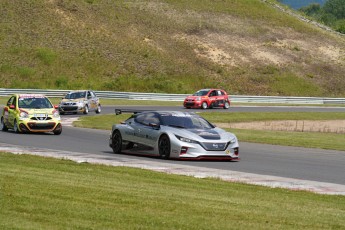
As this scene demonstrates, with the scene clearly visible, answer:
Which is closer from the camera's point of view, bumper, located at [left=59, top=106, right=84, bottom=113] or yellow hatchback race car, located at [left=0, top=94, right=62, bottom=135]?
yellow hatchback race car, located at [left=0, top=94, right=62, bottom=135]

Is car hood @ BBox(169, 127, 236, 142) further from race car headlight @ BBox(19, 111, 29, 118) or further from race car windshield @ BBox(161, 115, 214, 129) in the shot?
race car headlight @ BBox(19, 111, 29, 118)

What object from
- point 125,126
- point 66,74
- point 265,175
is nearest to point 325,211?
point 265,175

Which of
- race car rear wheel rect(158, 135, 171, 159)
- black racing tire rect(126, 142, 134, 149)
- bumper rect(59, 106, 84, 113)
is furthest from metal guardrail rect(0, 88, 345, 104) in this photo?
race car rear wheel rect(158, 135, 171, 159)

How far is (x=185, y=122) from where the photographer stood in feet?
77.0

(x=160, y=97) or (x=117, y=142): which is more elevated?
(x=117, y=142)

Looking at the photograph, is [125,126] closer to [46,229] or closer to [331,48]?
[46,229]

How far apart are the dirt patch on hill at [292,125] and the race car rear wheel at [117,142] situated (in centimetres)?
1877

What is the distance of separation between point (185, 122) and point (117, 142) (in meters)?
2.04

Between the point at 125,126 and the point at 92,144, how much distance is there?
11.4 ft

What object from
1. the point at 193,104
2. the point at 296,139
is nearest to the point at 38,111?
the point at 296,139

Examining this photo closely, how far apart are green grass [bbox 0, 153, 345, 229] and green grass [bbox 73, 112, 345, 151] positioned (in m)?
14.1

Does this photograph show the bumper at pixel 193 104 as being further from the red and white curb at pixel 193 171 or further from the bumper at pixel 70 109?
the red and white curb at pixel 193 171

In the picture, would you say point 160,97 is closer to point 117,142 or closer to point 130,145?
point 117,142

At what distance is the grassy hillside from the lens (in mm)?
85625
